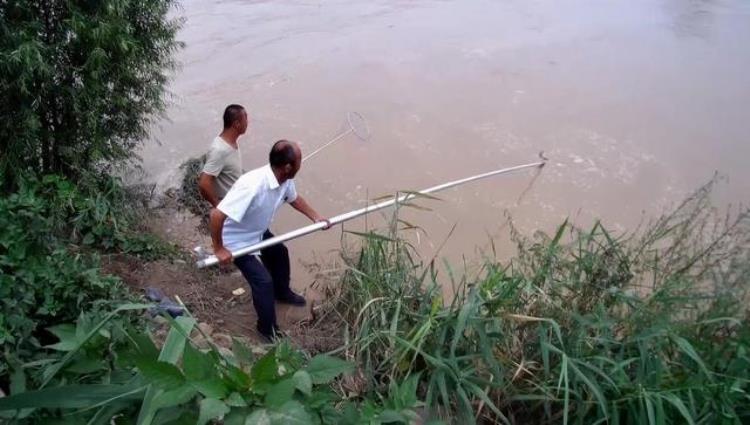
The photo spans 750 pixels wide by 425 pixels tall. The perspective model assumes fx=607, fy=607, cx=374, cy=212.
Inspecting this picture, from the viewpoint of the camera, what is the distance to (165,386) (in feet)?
4.26

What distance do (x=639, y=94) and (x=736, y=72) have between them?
1.53 m

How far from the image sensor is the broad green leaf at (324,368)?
150 centimetres

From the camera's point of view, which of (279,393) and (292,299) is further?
(292,299)

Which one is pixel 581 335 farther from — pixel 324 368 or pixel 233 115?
pixel 233 115

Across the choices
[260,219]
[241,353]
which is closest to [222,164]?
[260,219]

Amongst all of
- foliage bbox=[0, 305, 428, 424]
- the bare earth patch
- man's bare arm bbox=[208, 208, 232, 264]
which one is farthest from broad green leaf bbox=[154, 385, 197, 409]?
the bare earth patch

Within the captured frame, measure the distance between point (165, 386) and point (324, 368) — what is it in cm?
39

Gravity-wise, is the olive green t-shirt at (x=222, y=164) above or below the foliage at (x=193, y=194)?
above

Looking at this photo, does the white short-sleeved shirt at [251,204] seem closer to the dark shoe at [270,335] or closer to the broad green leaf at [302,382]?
the dark shoe at [270,335]

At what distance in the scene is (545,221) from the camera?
4.45 meters

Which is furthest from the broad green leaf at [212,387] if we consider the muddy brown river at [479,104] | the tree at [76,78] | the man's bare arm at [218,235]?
the muddy brown river at [479,104]

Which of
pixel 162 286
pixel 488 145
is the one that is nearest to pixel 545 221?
pixel 488 145

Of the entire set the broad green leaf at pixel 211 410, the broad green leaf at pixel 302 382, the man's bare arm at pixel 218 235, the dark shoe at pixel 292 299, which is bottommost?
the dark shoe at pixel 292 299

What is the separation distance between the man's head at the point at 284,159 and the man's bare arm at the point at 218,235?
1.06 ft
